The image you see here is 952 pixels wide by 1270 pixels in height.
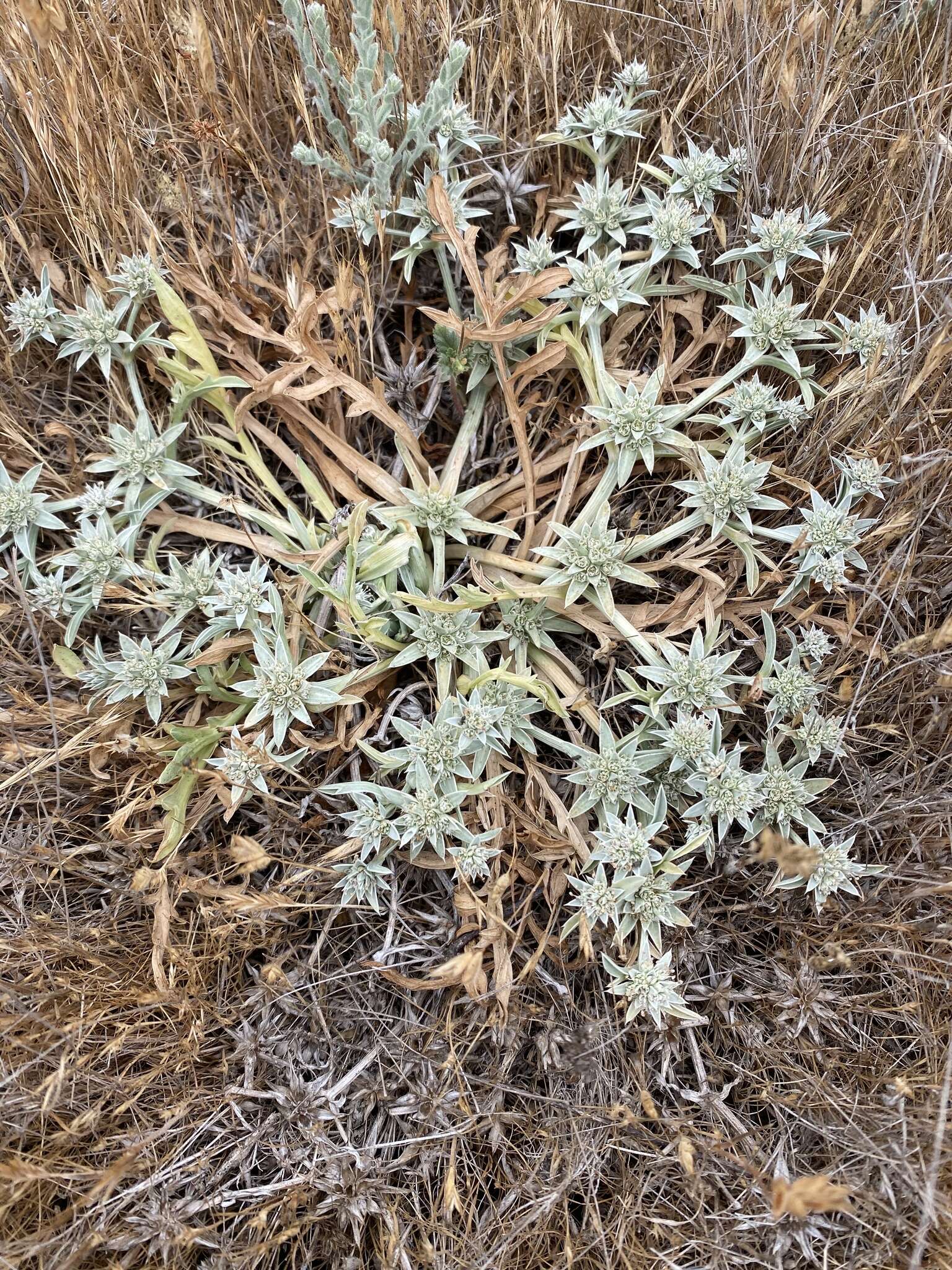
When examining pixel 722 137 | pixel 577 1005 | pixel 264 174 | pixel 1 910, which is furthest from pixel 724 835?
pixel 264 174

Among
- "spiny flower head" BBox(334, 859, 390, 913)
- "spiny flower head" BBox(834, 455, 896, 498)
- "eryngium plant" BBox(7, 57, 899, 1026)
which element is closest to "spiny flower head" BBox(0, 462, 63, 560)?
"eryngium plant" BBox(7, 57, 899, 1026)

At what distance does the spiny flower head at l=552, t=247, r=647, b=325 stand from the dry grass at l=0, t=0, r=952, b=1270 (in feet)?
1.04

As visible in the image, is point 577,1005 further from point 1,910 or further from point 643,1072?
point 1,910

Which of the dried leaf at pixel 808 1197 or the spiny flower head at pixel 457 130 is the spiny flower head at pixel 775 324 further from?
the dried leaf at pixel 808 1197

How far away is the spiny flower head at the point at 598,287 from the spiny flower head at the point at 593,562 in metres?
0.51

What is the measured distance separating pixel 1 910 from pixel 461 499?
1.48 m

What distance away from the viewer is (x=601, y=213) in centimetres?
216

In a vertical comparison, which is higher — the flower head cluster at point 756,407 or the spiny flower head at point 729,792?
the flower head cluster at point 756,407

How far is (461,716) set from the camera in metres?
2.01

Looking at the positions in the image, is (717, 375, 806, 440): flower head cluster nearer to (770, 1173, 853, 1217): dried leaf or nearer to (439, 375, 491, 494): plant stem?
(439, 375, 491, 494): plant stem

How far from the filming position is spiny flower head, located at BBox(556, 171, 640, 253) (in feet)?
7.04

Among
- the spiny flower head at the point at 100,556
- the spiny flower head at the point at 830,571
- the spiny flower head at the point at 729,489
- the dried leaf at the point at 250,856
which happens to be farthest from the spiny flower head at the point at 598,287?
the dried leaf at the point at 250,856

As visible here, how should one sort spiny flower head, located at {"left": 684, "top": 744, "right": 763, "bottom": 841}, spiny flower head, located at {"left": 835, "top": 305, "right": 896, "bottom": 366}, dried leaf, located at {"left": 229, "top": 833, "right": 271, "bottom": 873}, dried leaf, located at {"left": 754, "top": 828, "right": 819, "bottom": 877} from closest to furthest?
1. dried leaf, located at {"left": 754, "top": 828, "right": 819, "bottom": 877}
2. dried leaf, located at {"left": 229, "top": 833, "right": 271, "bottom": 873}
3. spiny flower head, located at {"left": 684, "top": 744, "right": 763, "bottom": 841}
4. spiny flower head, located at {"left": 835, "top": 305, "right": 896, "bottom": 366}

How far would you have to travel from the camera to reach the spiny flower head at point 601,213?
215 cm
